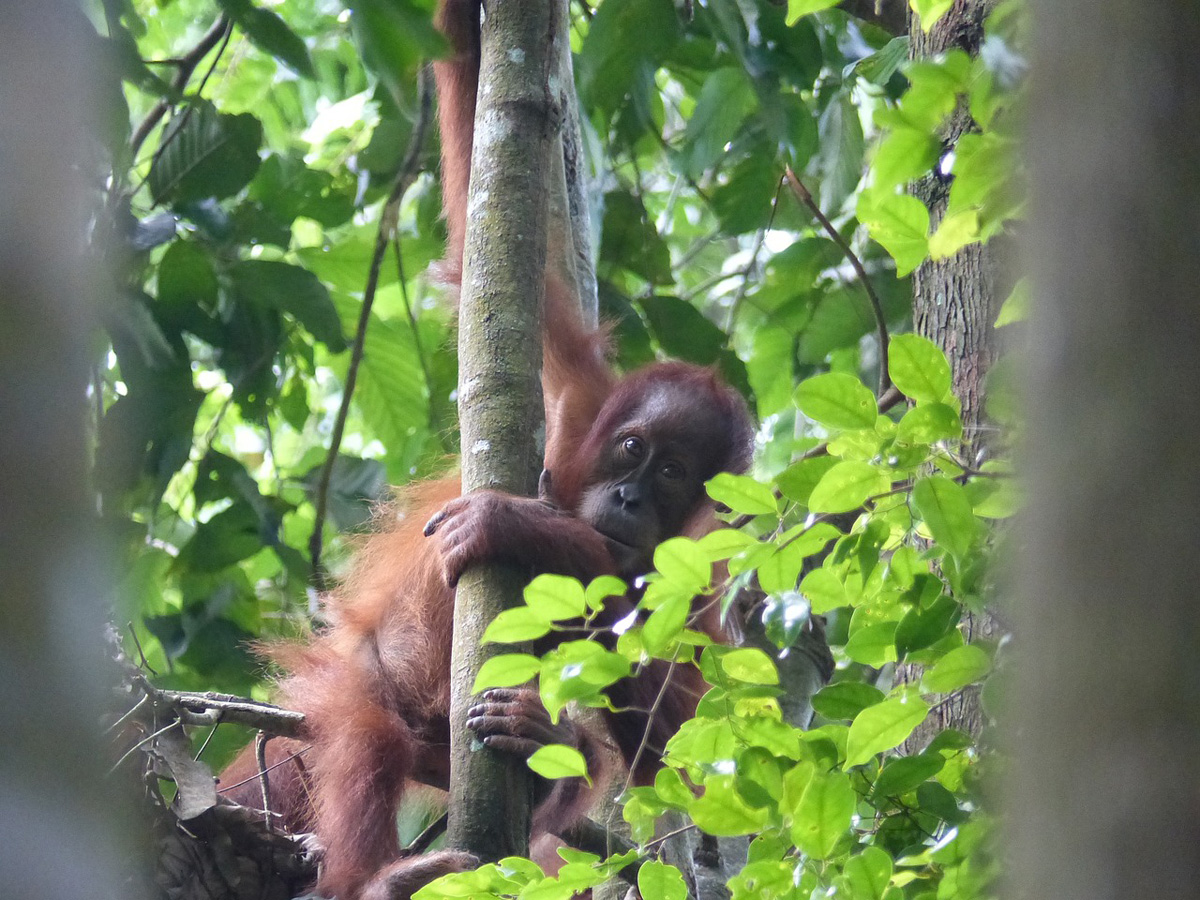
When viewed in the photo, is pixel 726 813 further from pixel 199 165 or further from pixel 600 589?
pixel 199 165

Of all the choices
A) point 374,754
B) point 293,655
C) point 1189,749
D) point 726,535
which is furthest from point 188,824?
point 1189,749

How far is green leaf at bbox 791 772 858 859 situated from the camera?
5.76 ft

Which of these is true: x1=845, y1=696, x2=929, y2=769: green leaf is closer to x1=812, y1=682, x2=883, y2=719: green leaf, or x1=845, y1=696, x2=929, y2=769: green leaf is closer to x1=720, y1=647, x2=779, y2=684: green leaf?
x1=812, y1=682, x2=883, y2=719: green leaf

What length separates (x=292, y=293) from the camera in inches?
173

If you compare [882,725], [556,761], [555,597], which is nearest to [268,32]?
[555,597]

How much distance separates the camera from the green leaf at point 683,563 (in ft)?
6.29

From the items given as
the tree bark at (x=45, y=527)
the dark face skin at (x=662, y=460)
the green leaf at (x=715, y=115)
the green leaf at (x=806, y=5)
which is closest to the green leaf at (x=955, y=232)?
the green leaf at (x=806, y=5)

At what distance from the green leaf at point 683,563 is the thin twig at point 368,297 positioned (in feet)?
9.34

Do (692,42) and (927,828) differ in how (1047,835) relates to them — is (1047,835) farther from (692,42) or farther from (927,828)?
(692,42)

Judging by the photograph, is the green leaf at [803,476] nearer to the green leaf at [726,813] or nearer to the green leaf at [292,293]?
the green leaf at [726,813]

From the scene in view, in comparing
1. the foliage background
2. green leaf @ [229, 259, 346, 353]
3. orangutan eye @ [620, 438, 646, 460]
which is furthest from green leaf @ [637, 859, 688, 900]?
green leaf @ [229, 259, 346, 353]

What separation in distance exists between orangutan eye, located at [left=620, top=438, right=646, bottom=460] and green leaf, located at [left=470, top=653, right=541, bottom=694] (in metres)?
2.16

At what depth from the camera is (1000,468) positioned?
1.90m

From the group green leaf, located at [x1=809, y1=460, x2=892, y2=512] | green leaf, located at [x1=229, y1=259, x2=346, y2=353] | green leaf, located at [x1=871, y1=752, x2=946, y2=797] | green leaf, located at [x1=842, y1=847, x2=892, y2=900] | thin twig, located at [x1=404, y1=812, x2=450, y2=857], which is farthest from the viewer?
green leaf, located at [x1=229, y1=259, x2=346, y2=353]
